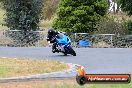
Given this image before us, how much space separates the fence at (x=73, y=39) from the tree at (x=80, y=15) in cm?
305

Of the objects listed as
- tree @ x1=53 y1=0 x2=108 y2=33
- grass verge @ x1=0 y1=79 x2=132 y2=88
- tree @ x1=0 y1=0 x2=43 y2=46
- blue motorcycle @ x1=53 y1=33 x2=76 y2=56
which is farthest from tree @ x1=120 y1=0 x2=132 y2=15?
grass verge @ x1=0 y1=79 x2=132 y2=88

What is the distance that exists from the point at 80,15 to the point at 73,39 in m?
4.12

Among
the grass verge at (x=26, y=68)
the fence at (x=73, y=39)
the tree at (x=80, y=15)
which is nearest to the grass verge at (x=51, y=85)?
the grass verge at (x=26, y=68)

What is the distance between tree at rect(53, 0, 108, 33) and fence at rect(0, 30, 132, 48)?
3.05m

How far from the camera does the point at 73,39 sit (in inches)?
1243

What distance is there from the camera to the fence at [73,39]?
102 feet

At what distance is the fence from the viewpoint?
31.2 metres

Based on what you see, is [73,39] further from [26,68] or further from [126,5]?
[26,68]

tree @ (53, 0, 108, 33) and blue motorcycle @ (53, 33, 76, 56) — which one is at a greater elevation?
tree @ (53, 0, 108, 33)

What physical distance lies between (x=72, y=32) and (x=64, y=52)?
10.7m

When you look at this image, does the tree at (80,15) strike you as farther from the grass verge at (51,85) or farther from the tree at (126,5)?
the grass verge at (51,85)

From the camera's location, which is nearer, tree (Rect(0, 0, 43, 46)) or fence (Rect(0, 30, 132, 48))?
fence (Rect(0, 30, 132, 48))

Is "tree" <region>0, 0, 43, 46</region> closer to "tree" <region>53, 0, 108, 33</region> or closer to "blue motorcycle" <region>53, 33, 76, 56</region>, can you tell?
"tree" <region>53, 0, 108, 33</region>

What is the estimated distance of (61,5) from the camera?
120ft
